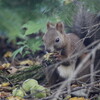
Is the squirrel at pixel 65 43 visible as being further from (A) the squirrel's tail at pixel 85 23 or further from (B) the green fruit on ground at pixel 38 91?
(B) the green fruit on ground at pixel 38 91

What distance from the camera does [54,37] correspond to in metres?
4.36

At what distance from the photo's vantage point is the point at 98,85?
12.5 feet

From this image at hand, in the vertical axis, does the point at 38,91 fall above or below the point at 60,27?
below

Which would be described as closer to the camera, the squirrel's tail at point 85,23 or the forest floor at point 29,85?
the forest floor at point 29,85

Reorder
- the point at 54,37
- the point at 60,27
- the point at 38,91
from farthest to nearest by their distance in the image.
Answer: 1. the point at 60,27
2. the point at 54,37
3. the point at 38,91

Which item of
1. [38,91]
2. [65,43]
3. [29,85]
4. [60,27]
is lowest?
[38,91]

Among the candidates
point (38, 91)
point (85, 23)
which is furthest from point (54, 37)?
point (38, 91)

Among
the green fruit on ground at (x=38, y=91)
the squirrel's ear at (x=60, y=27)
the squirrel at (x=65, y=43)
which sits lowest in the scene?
the green fruit on ground at (x=38, y=91)

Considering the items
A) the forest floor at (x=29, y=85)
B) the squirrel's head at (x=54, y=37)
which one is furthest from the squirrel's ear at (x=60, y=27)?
the forest floor at (x=29, y=85)

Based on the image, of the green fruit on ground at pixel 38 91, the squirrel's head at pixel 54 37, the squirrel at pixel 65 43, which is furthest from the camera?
the squirrel at pixel 65 43

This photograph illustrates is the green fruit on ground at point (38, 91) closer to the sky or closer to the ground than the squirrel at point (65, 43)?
closer to the ground

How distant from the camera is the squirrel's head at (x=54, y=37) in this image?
4.25 metres

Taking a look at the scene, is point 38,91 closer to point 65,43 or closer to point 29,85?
point 29,85

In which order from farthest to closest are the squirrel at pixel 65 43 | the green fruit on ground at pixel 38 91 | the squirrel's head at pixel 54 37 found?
the squirrel at pixel 65 43
the squirrel's head at pixel 54 37
the green fruit on ground at pixel 38 91
